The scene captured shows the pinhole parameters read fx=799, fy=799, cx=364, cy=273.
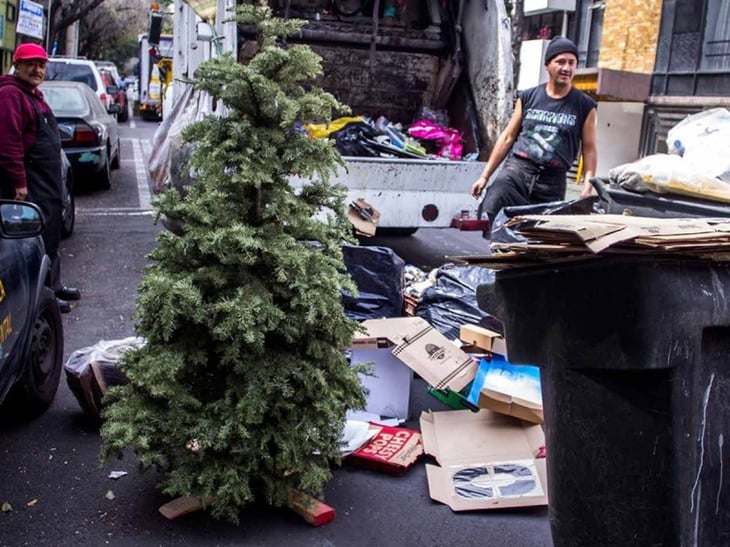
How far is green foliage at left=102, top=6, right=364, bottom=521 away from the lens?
120 inches

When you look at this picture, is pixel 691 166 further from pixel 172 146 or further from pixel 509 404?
pixel 172 146

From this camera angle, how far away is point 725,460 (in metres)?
2.22

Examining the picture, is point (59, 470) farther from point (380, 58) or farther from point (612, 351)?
point (380, 58)

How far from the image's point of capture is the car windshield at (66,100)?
33.6 feet

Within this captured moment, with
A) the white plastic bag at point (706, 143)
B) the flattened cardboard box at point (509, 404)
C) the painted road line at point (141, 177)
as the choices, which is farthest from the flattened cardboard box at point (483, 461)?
the painted road line at point (141, 177)

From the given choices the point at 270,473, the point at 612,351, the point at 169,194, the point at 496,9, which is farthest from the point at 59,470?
the point at 496,9

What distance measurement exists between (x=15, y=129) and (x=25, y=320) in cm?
219

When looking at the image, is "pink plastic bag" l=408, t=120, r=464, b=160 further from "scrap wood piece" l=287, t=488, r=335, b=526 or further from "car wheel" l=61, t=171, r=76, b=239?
"scrap wood piece" l=287, t=488, r=335, b=526

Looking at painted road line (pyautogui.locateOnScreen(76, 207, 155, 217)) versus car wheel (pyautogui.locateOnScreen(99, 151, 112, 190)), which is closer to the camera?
painted road line (pyautogui.locateOnScreen(76, 207, 155, 217))

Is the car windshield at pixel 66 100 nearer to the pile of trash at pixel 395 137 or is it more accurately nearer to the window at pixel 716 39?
the pile of trash at pixel 395 137

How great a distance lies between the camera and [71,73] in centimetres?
1580

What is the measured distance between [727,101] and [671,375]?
14.4 m

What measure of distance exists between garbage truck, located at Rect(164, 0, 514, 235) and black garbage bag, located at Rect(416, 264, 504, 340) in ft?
5.67

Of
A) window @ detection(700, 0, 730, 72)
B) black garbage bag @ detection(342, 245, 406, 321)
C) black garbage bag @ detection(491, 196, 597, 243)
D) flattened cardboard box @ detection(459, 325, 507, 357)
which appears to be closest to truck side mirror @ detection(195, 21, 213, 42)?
black garbage bag @ detection(342, 245, 406, 321)
